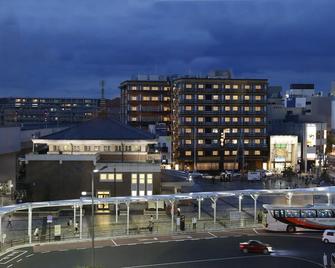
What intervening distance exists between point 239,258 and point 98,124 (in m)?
33.9

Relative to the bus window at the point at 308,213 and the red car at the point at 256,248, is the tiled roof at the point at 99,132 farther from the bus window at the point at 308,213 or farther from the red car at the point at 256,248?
the red car at the point at 256,248

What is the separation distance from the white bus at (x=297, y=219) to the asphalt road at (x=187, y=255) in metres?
2.45

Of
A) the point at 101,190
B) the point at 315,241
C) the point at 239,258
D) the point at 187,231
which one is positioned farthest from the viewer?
the point at 101,190

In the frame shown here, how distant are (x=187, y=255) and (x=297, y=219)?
34.8 ft

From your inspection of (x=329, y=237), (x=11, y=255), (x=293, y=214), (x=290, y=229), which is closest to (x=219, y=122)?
(x=290, y=229)

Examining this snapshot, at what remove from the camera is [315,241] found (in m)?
33.4

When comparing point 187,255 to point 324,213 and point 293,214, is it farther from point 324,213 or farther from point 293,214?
point 324,213

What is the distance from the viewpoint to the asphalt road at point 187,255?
1058 inches

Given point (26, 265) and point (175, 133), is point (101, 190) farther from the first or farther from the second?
point (175, 133)

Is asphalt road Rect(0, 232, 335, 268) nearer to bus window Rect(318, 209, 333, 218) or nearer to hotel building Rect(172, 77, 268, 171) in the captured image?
bus window Rect(318, 209, 333, 218)

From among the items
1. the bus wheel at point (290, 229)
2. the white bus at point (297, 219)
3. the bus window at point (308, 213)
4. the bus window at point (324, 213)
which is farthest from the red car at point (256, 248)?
the bus window at point (324, 213)

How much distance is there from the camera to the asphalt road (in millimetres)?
26875

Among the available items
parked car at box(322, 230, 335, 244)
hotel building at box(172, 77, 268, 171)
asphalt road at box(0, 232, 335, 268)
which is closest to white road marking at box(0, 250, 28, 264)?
asphalt road at box(0, 232, 335, 268)

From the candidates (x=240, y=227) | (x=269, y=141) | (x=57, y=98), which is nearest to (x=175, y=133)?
(x=269, y=141)
